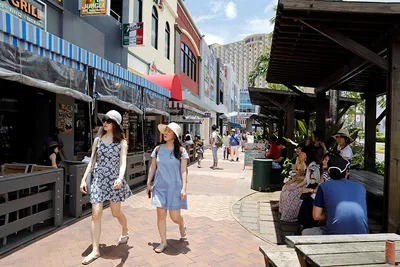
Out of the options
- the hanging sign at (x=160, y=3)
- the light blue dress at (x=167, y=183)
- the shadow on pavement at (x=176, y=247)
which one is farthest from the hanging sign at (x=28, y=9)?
the hanging sign at (x=160, y=3)

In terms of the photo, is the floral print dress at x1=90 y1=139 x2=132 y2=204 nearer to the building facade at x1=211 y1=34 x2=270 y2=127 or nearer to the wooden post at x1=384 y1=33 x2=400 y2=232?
the wooden post at x1=384 y1=33 x2=400 y2=232

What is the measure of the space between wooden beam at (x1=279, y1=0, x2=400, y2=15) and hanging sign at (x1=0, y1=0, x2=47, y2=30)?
6.46 m

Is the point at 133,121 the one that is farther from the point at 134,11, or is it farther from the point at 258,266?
the point at 258,266

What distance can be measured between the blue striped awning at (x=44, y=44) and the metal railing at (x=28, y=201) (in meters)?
1.90

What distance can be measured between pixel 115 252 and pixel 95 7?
817 centimetres

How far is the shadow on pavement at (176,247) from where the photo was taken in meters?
3.89

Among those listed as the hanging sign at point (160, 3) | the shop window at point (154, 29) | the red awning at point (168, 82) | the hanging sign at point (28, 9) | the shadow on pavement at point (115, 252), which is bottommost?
the shadow on pavement at point (115, 252)

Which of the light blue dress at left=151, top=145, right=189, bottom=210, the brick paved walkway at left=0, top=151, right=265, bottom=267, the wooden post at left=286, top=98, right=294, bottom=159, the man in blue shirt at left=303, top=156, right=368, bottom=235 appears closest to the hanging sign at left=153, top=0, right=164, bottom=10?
the wooden post at left=286, top=98, right=294, bottom=159

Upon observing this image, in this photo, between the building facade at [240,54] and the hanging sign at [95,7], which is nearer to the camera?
the hanging sign at [95,7]

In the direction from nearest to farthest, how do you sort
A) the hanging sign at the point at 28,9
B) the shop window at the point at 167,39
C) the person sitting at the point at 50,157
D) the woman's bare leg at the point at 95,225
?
the woman's bare leg at the point at 95,225 < the person sitting at the point at 50,157 < the hanging sign at the point at 28,9 < the shop window at the point at 167,39

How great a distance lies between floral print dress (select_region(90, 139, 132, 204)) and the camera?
3.69 metres

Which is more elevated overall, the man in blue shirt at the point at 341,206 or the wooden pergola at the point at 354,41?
the wooden pergola at the point at 354,41

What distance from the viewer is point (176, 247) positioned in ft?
13.3

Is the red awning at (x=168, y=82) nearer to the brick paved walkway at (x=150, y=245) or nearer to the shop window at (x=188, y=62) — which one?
the brick paved walkway at (x=150, y=245)
